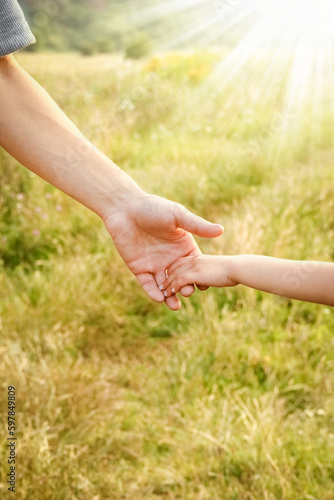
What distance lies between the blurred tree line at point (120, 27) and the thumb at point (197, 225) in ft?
28.1

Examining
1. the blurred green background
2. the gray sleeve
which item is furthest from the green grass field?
the gray sleeve

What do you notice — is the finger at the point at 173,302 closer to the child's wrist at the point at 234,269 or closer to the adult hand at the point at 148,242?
the adult hand at the point at 148,242

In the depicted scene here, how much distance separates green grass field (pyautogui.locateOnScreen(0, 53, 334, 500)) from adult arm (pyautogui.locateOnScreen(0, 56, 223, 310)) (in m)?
0.76

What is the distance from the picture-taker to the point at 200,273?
5.37ft

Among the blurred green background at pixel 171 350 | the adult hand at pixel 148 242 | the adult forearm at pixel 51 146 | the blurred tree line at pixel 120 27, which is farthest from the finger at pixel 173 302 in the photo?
the blurred tree line at pixel 120 27

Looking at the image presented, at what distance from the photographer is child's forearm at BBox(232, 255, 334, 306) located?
1.46 meters

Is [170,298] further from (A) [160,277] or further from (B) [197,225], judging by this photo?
(B) [197,225]

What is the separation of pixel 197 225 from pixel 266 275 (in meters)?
0.24

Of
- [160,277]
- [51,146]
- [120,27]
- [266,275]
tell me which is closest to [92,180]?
[51,146]

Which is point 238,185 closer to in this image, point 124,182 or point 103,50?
point 124,182

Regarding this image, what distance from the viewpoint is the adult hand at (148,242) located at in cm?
170

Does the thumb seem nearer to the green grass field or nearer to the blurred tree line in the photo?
the green grass field

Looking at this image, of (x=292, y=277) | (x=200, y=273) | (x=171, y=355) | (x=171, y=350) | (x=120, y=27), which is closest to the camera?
(x=292, y=277)

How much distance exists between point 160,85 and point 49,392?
5.34 meters
